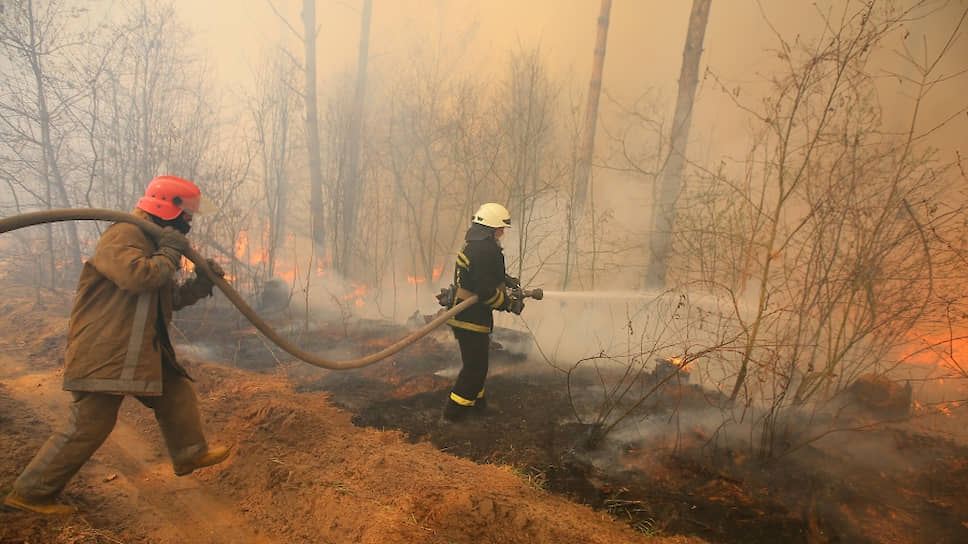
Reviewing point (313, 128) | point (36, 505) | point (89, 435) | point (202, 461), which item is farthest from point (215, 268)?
point (313, 128)

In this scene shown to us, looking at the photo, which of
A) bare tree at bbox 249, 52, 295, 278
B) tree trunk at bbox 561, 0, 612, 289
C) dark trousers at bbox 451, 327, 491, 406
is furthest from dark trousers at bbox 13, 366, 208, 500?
tree trunk at bbox 561, 0, 612, 289

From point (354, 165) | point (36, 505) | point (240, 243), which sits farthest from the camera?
point (354, 165)

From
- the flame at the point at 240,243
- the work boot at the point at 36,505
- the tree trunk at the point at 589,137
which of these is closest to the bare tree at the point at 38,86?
the flame at the point at 240,243

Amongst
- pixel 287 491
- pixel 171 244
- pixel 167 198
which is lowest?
pixel 287 491

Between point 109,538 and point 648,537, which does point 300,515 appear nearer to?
point 109,538

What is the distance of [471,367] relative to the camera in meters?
4.78

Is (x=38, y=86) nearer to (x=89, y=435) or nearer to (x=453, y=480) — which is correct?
(x=89, y=435)

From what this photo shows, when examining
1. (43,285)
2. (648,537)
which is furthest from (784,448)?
(43,285)

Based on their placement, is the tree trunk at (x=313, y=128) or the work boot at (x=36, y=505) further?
the tree trunk at (x=313, y=128)

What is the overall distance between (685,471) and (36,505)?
438cm

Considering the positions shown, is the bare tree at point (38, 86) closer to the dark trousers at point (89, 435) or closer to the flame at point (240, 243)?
the flame at point (240, 243)

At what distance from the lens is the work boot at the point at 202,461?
328cm

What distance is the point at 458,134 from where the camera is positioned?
1086 centimetres

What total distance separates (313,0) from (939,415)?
14374 mm
